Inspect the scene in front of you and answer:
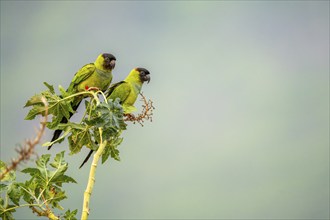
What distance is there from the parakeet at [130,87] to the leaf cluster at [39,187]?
2533mm

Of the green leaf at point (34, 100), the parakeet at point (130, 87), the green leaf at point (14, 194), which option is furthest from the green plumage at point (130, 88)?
the green leaf at point (14, 194)

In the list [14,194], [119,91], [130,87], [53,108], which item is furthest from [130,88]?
[14,194]

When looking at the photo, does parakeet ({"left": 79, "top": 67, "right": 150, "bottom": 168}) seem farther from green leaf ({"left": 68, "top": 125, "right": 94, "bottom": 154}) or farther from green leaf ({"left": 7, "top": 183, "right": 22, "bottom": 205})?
green leaf ({"left": 7, "top": 183, "right": 22, "bottom": 205})

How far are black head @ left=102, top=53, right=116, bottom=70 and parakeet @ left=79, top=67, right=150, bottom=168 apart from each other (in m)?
0.30

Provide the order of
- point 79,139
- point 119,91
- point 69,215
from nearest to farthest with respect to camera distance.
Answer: point 69,215 → point 79,139 → point 119,91

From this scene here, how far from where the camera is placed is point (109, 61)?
607 cm

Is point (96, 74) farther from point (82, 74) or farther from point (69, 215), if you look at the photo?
point (69, 215)

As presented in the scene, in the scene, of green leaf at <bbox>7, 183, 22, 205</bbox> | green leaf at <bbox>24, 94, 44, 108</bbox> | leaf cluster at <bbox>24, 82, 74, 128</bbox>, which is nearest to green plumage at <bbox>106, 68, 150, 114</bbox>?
leaf cluster at <bbox>24, 82, 74, 128</bbox>

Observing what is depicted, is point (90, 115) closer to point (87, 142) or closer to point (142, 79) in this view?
point (87, 142)

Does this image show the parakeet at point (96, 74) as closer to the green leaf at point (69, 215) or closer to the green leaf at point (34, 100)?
the green leaf at point (34, 100)

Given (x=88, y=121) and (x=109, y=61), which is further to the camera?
(x=109, y=61)

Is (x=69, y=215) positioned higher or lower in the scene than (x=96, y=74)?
lower

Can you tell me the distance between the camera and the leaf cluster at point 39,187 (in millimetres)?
2617

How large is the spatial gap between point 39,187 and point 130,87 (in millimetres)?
3267
